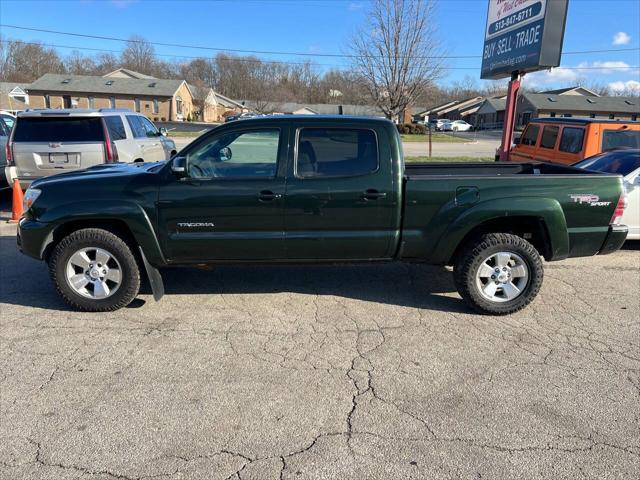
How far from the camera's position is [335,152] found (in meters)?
4.41

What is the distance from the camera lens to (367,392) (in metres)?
3.27

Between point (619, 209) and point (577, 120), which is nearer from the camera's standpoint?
point (619, 209)

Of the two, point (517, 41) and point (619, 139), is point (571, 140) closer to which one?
point (619, 139)

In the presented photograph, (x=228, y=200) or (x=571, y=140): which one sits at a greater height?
(x=571, y=140)

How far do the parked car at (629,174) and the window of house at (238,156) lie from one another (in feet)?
16.9

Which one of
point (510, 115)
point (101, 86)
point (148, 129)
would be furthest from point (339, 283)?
point (101, 86)

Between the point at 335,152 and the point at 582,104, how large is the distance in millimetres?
69696

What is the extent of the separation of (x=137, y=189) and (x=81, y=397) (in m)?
1.91

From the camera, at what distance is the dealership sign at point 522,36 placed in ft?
36.1

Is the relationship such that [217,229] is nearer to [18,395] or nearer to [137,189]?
[137,189]

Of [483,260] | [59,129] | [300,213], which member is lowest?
[483,260]

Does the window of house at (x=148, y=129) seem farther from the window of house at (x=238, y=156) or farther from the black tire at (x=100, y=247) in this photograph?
the window of house at (x=238, y=156)

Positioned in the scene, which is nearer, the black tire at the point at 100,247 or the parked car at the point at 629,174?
the black tire at the point at 100,247

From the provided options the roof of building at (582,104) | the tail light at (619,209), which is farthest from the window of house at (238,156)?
the roof of building at (582,104)
